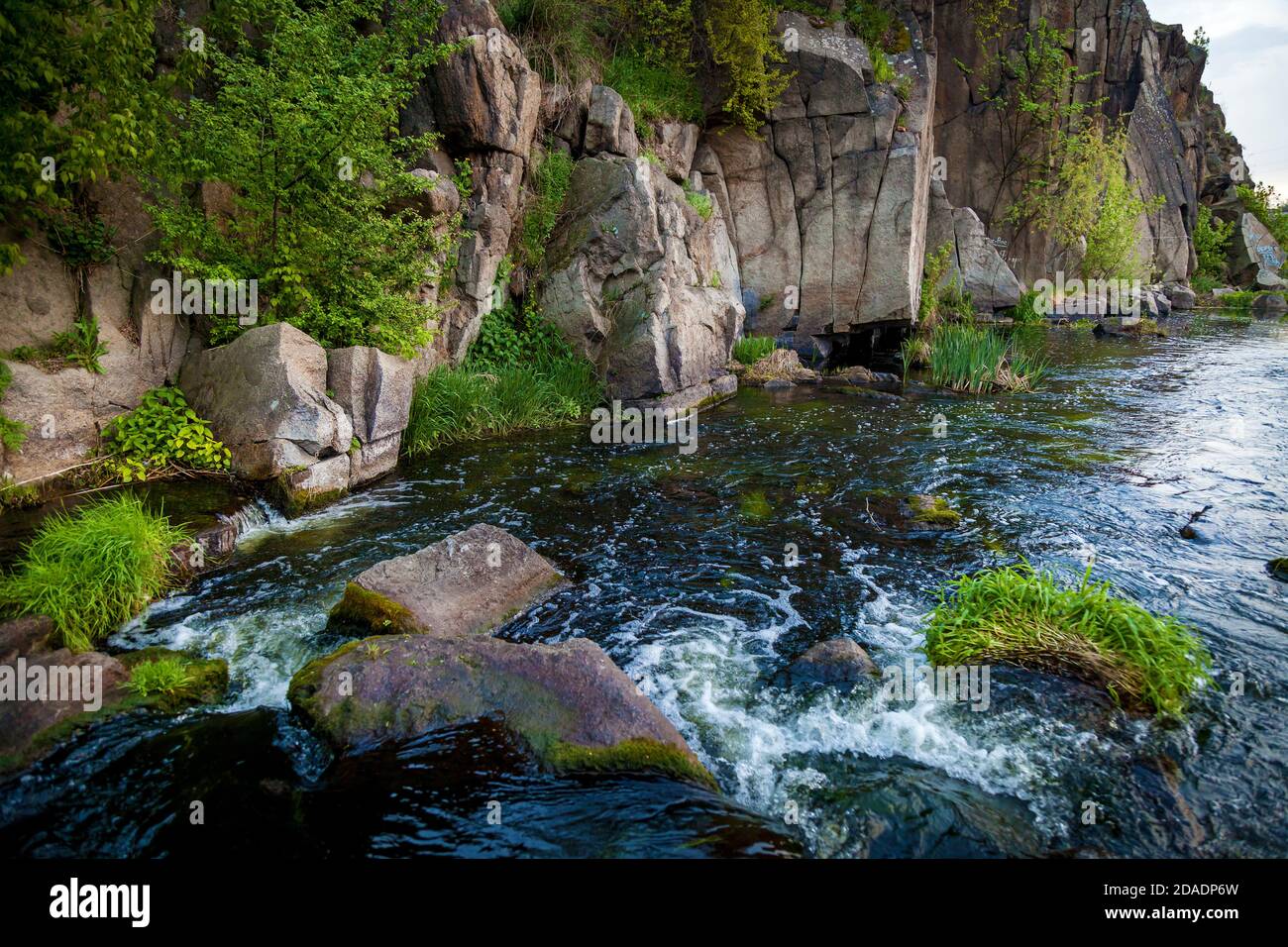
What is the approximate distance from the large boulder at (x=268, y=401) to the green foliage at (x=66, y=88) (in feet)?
6.50

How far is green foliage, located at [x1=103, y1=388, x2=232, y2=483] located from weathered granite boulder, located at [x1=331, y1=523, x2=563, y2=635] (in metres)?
3.48

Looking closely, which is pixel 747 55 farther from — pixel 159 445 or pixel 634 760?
pixel 634 760

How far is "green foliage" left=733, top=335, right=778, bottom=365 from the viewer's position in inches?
664

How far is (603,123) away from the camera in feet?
45.2

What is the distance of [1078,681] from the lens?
13.9 feet

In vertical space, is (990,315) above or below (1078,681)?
above

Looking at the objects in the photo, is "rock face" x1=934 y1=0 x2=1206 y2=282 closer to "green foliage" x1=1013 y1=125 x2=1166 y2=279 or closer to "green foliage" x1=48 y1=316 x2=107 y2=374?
"green foliage" x1=1013 y1=125 x2=1166 y2=279

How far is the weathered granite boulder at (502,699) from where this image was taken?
3.55 metres

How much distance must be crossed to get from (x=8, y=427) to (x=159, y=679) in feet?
14.5

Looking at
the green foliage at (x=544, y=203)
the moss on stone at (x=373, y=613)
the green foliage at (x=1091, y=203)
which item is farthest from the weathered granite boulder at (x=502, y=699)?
the green foliage at (x=1091, y=203)

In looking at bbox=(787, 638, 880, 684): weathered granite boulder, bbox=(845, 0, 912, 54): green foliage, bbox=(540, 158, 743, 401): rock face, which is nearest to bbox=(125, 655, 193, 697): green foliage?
bbox=(787, 638, 880, 684): weathered granite boulder

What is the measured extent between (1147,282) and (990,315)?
45.0 feet

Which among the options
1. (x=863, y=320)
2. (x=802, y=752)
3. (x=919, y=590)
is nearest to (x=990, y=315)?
(x=863, y=320)

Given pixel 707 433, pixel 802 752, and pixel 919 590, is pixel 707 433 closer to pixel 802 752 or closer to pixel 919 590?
pixel 919 590
